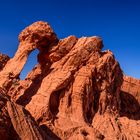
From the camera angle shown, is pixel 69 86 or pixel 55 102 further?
pixel 69 86

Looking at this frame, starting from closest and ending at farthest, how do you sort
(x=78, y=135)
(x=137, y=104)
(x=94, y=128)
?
(x=78, y=135)
(x=94, y=128)
(x=137, y=104)

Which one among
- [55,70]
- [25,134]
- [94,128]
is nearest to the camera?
[25,134]

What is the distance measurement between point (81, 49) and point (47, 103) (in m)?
3.85

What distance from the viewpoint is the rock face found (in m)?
21.9

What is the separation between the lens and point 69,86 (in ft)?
77.0

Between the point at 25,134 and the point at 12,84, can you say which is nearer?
the point at 25,134

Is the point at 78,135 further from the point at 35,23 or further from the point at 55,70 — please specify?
the point at 35,23

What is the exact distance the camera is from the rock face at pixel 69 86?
21.9m

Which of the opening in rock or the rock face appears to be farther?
the opening in rock

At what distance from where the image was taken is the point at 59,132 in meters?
20.9

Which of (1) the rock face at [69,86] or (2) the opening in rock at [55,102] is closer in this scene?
(1) the rock face at [69,86]

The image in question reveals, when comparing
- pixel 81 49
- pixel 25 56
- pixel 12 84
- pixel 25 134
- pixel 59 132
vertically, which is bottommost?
pixel 25 134

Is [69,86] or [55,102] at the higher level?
[69,86]

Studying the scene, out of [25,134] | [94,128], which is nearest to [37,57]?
[94,128]
